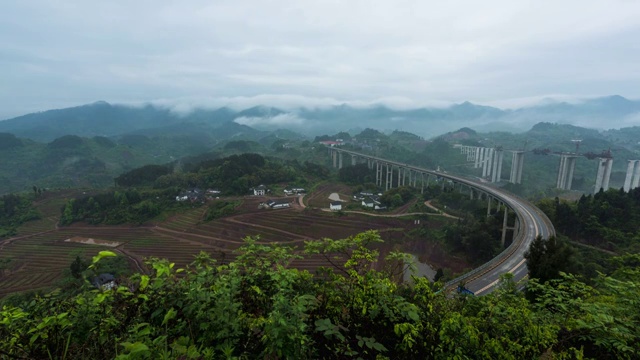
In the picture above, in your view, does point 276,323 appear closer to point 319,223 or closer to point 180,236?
point 319,223

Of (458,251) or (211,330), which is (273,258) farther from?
(458,251)

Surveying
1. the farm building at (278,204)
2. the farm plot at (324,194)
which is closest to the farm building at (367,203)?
the farm plot at (324,194)

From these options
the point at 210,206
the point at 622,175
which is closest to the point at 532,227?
the point at 210,206

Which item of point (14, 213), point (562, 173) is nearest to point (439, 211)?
point (562, 173)

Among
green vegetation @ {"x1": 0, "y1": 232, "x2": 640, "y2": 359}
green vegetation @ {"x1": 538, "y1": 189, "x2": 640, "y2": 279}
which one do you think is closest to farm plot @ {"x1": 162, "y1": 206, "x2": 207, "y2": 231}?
green vegetation @ {"x1": 0, "y1": 232, "x2": 640, "y2": 359}

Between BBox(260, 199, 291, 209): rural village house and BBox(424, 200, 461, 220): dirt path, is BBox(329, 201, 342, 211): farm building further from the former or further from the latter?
BBox(424, 200, 461, 220): dirt path

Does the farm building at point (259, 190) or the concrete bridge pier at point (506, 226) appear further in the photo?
the farm building at point (259, 190)

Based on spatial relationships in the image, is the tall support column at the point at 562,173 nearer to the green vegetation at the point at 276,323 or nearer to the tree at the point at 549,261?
the tree at the point at 549,261

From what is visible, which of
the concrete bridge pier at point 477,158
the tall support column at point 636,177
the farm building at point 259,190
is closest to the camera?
the farm building at point 259,190
